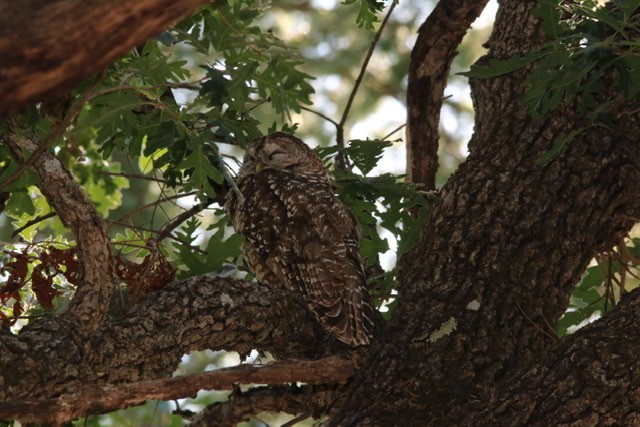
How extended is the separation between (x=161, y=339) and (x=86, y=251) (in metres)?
0.51

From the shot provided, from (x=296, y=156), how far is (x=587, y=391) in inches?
119

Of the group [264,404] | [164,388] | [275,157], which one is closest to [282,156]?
[275,157]

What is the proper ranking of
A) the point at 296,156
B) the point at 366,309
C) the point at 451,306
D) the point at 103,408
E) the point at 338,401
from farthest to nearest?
the point at 296,156 < the point at 366,309 < the point at 338,401 < the point at 451,306 < the point at 103,408

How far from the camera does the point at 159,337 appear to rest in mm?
3459

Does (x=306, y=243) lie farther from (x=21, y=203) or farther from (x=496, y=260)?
(x=21, y=203)

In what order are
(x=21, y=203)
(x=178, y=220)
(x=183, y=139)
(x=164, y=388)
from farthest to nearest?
1. (x=178, y=220)
2. (x=21, y=203)
3. (x=183, y=139)
4. (x=164, y=388)

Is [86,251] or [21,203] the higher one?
[21,203]

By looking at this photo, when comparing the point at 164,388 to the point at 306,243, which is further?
the point at 306,243

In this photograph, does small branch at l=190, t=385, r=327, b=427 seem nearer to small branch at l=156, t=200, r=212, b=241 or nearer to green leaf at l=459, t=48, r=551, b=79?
small branch at l=156, t=200, r=212, b=241

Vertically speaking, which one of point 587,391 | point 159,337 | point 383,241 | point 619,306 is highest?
point 383,241

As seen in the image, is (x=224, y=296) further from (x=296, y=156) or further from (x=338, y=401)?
(x=296, y=156)

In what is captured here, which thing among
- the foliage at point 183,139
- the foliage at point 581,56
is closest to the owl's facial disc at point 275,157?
the foliage at point 183,139

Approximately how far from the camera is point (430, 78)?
5262 millimetres

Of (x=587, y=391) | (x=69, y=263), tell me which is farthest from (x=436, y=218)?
(x=69, y=263)
